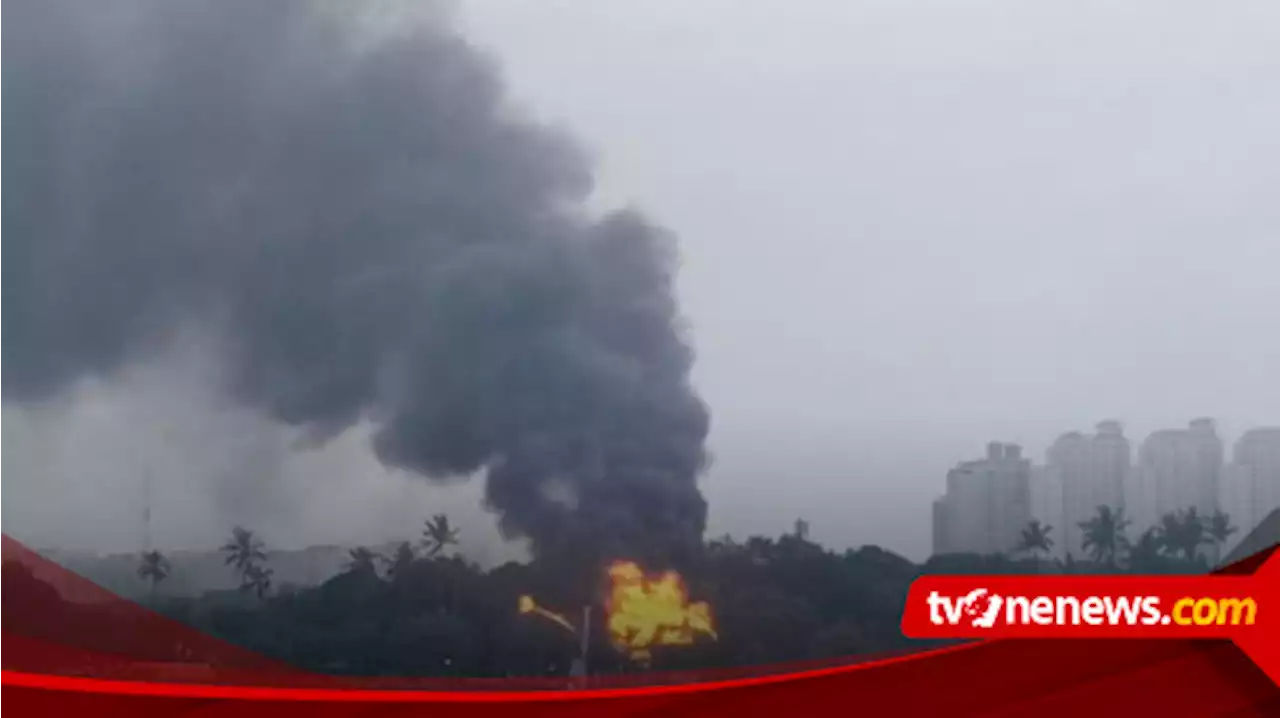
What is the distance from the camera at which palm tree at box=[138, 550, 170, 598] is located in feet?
30.1

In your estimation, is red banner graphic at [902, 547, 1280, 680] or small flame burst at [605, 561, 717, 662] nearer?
red banner graphic at [902, 547, 1280, 680]

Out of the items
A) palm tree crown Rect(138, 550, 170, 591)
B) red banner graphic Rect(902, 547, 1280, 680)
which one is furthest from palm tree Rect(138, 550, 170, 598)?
red banner graphic Rect(902, 547, 1280, 680)

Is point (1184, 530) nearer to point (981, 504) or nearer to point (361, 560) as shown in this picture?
point (981, 504)

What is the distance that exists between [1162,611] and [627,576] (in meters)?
5.34

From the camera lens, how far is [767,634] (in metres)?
8.33

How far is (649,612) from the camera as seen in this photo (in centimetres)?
969

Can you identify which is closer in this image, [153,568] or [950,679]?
[950,679]

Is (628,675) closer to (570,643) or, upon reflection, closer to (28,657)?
(570,643)

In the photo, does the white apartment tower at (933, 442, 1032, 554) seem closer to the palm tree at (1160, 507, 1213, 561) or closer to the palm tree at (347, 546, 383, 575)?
the palm tree at (1160, 507, 1213, 561)

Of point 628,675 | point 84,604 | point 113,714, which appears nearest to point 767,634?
point 628,675

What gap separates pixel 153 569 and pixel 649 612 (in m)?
5.31

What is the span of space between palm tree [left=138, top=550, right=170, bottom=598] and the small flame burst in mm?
4743

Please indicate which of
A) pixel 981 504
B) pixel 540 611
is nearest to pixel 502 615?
pixel 540 611

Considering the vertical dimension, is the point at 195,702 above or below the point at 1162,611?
below
